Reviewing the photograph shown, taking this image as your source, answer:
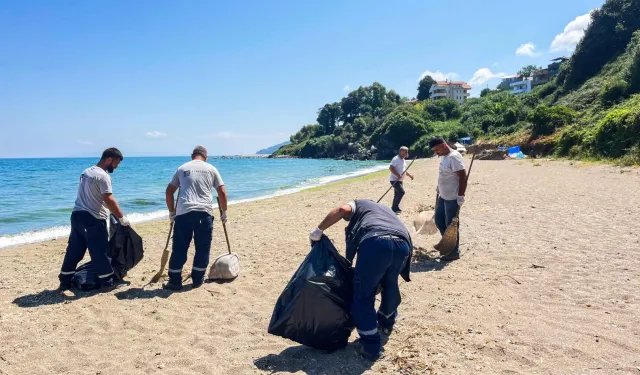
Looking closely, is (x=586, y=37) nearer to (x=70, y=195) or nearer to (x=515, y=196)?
(x=515, y=196)

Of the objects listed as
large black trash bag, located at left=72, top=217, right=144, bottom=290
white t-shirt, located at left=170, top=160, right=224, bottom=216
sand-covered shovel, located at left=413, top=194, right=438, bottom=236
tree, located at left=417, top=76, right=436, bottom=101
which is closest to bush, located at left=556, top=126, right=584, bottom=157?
sand-covered shovel, located at left=413, top=194, right=438, bottom=236

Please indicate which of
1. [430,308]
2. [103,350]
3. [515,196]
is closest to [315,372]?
→ [430,308]

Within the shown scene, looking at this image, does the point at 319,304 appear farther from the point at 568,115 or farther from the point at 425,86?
the point at 425,86

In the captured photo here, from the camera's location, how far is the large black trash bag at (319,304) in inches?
140

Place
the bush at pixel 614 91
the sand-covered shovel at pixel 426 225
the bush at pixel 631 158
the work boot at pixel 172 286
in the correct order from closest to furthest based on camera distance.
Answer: the work boot at pixel 172 286 → the sand-covered shovel at pixel 426 225 → the bush at pixel 631 158 → the bush at pixel 614 91

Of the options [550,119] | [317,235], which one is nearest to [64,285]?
[317,235]

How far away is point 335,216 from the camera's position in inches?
143

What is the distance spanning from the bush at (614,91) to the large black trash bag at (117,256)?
34.6 meters

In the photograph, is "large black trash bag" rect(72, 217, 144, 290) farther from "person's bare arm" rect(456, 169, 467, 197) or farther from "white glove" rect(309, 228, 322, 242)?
"person's bare arm" rect(456, 169, 467, 197)

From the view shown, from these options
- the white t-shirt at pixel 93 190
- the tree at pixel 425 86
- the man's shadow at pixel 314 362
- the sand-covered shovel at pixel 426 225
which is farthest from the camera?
the tree at pixel 425 86

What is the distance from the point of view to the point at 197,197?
18.0 feet

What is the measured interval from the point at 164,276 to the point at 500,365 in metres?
4.88

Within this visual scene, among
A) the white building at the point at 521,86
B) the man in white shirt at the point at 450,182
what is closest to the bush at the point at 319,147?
the white building at the point at 521,86

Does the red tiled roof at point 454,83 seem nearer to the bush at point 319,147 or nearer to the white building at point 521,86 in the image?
the white building at point 521,86
